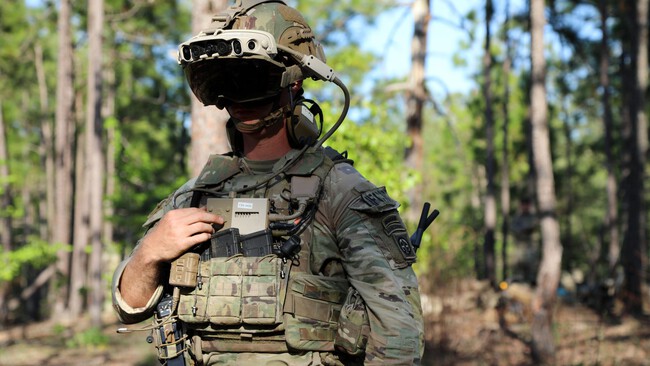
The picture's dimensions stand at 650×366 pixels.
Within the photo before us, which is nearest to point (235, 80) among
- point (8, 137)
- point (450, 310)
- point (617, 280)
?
point (450, 310)

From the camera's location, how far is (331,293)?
7.08ft

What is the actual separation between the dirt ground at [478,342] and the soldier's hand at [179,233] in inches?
300

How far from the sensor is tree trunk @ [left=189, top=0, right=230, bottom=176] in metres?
5.55

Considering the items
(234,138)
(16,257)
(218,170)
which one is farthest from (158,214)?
(16,257)

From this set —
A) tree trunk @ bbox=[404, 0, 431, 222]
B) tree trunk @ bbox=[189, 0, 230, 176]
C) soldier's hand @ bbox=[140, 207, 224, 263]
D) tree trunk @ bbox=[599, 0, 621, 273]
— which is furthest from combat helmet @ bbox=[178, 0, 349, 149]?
tree trunk @ bbox=[599, 0, 621, 273]

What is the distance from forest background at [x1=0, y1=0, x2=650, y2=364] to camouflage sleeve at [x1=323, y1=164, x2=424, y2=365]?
3593 mm

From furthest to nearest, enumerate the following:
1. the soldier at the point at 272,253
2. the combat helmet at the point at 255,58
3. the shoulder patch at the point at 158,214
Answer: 1. the shoulder patch at the point at 158,214
2. the combat helmet at the point at 255,58
3. the soldier at the point at 272,253

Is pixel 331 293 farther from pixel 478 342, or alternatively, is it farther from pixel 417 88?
pixel 417 88

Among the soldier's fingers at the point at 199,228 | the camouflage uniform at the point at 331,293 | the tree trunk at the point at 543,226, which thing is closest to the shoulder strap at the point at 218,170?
the camouflage uniform at the point at 331,293

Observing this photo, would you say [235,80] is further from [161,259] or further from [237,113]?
[161,259]

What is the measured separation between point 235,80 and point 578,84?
95.0ft

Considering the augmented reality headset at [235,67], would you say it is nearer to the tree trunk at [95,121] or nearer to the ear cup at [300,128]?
the ear cup at [300,128]

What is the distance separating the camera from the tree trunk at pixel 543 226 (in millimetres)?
9477

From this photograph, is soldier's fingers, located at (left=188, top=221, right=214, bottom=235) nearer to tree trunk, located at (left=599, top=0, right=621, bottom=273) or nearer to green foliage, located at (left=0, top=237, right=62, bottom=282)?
green foliage, located at (left=0, top=237, right=62, bottom=282)
